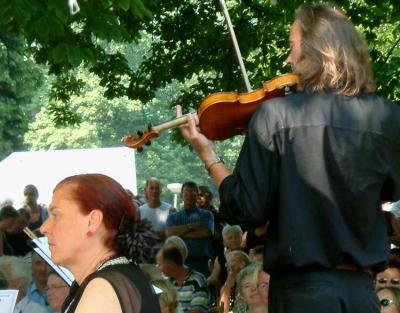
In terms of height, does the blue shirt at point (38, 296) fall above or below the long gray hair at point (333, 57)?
below

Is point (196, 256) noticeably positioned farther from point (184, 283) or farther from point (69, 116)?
point (69, 116)

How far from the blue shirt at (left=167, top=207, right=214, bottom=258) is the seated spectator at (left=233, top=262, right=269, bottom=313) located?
4.37 metres

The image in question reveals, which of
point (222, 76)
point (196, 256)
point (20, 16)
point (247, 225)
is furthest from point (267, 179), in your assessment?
point (222, 76)

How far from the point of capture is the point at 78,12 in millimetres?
7234

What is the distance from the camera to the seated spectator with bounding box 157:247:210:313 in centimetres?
852

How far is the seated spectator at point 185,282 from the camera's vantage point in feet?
28.0

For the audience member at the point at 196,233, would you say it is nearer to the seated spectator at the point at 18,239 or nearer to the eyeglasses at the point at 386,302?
the seated spectator at the point at 18,239

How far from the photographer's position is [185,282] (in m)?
8.74

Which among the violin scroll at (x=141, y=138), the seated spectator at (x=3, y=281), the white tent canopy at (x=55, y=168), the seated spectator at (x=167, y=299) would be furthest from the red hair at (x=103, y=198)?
the white tent canopy at (x=55, y=168)

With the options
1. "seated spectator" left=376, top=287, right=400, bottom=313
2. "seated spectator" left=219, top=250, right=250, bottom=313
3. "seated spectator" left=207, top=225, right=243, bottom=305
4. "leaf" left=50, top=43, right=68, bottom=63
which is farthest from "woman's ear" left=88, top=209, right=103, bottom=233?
"seated spectator" left=207, top=225, right=243, bottom=305

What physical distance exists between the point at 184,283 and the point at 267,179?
5.50 meters

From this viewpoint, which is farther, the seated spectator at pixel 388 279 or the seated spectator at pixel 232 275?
the seated spectator at pixel 232 275

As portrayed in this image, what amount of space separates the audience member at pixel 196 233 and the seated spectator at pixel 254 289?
14.3 ft

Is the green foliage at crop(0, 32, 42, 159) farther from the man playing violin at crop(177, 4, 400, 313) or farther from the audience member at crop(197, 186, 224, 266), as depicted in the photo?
the man playing violin at crop(177, 4, 400, 313)
